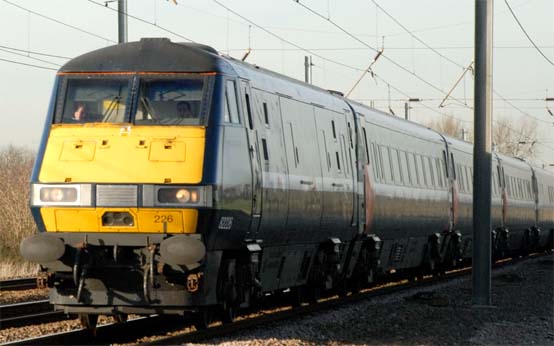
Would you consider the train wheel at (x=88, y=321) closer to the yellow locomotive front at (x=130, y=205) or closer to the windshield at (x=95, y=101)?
the yellow locomotive front at (x=130, y=205)

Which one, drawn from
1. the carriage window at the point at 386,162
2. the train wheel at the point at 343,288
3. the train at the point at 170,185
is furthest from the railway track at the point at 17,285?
the carriage window at the point at 386,162

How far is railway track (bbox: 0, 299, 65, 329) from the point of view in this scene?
1475 centimetres

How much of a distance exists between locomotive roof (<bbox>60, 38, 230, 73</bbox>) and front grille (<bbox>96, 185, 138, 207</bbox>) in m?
1.59

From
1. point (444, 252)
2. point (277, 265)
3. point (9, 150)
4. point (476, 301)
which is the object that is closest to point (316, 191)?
point (277, 265)

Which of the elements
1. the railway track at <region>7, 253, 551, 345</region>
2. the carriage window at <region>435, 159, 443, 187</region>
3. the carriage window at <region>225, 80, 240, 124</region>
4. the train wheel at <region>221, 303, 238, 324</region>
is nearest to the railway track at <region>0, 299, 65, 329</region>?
the railway track at <region>7, 253, 551, 345</region>

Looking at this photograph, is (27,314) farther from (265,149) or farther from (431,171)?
(431,171)

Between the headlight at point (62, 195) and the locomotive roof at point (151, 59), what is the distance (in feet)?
5.27

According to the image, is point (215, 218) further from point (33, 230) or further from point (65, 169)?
point (33, 230)

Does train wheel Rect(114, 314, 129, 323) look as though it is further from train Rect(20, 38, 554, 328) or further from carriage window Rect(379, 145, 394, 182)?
carriage window Rect(379, 145, 394, 182)

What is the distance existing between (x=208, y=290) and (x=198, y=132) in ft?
5.83

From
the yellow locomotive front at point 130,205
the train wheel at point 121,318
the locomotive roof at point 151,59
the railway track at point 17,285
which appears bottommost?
the railway track at point 17,285

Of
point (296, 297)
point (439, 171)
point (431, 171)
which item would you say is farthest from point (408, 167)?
point (296, 297)

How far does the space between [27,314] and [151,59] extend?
5.25 m

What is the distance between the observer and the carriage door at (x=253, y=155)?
13812 mm
